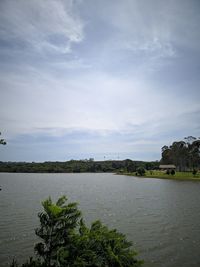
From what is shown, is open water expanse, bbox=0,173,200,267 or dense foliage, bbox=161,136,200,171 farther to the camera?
dense foliage, bbox=161,136,200,171

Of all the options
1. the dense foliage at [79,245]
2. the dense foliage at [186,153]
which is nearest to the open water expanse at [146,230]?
the dense foliage at [79,245]

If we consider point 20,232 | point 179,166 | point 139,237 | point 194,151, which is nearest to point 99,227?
point 139,237

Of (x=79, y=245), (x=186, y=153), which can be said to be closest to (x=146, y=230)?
(x=79, y=245)

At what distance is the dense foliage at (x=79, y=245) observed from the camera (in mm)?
10359

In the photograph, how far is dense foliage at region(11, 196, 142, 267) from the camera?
10359 millimetres

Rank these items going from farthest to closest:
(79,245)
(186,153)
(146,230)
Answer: (186,153) < (146,230) < (79,245)

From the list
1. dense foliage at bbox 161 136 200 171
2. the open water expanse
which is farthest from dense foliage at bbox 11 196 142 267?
dense foliage at bbox 161 136 200 171

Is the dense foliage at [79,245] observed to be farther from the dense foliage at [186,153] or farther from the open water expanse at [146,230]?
the dense foliage at [186,153]

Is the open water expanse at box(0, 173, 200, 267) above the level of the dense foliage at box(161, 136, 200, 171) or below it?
below

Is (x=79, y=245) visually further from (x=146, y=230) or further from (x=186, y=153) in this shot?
(x=186, y=153)

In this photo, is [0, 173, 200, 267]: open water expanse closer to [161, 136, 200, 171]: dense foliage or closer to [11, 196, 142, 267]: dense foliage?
[11, 196, 142, 267]: dense foliage

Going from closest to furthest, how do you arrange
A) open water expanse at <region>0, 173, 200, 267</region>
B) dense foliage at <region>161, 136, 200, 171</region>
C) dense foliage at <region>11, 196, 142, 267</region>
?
dense foliage at <region>11, 196, 142, 267</region> < open water expanse at <region>0, 173, 200, 267</region> < dense foliage at <region>161, 136, 200, 171</region>

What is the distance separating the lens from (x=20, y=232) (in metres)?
26.3

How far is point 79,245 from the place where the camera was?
1080cm
